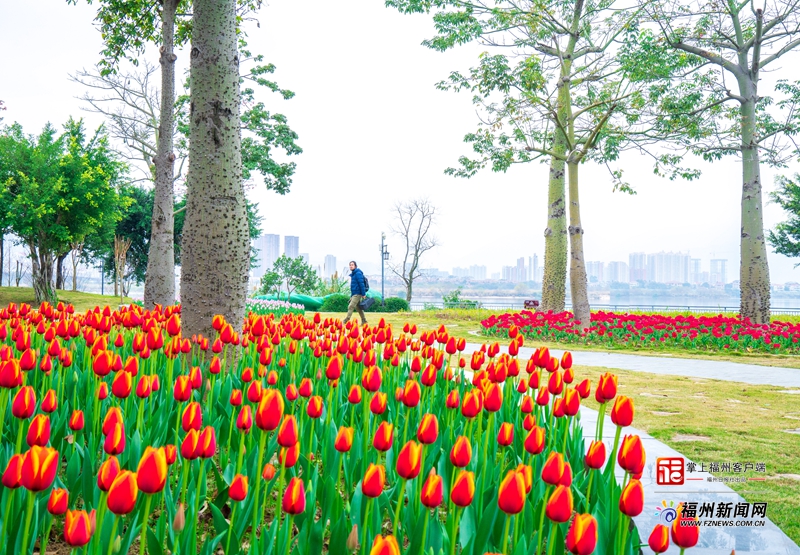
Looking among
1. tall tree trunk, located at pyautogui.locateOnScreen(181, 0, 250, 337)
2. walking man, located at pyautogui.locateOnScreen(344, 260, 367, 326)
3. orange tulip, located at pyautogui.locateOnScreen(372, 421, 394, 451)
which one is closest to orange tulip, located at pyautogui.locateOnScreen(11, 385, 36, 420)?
orange tulip, located at pyautogui.locateOnScreen(372, 421, 394, 451)

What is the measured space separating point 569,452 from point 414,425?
0.81 meters

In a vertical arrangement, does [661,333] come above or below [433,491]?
below

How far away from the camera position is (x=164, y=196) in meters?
11.2

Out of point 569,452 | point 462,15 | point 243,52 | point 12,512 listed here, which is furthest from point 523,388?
point 243,52

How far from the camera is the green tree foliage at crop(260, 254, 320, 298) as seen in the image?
3472cm

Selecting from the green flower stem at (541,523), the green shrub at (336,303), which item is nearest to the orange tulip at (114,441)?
the green flower stem at (541,523)

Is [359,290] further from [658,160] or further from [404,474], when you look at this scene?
[404,474]

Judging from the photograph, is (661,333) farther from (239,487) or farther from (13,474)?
(13,474)

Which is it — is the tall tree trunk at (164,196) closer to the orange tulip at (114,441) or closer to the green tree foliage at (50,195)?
the orange tulip at (114,441)

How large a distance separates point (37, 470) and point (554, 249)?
18.0 metres

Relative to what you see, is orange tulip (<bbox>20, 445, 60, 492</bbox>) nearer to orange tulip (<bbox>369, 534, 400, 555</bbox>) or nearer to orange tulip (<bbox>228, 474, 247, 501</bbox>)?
orange tulip (<bbox>228, 474, 247, 501</bbox>)

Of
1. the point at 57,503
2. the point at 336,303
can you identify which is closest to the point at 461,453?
the point at 57,503

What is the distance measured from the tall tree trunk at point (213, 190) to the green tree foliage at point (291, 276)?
98.4 feet

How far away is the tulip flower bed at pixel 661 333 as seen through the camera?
42.6 feet
